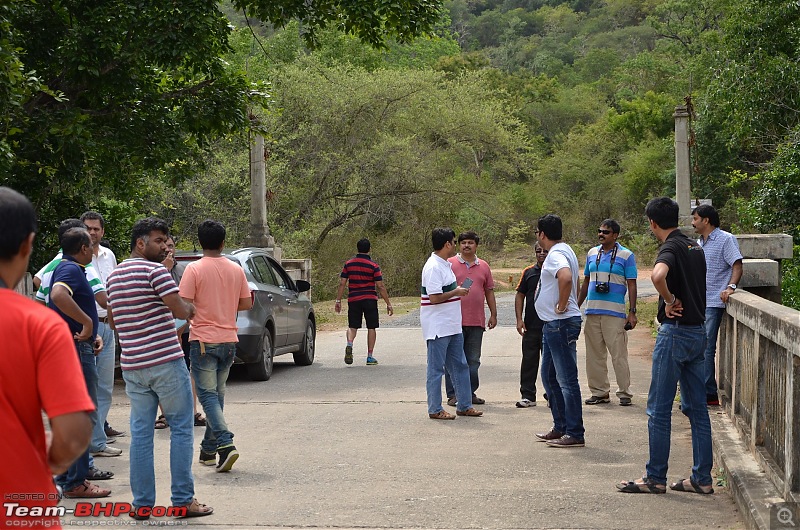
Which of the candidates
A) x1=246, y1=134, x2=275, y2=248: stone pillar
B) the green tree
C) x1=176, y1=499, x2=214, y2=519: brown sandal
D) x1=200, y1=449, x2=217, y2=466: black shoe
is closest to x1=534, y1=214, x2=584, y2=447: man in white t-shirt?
x1=200, y1=449, x2=217, y2=466: black shoe

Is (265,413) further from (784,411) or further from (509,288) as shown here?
(509,288)

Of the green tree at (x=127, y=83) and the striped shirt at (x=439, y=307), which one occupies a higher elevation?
the green tree at (x=127, y=83)

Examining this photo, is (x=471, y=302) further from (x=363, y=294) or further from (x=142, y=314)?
(x=142, y=314)

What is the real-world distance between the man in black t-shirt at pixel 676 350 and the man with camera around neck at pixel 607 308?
3907 mm

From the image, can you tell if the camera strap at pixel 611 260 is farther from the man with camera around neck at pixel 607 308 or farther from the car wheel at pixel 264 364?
the car wheel at pixel 264 364

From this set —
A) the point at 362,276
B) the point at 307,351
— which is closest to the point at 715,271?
the point at 362,276

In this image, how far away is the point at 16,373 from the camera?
3242 mm

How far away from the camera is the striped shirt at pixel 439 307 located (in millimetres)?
10406

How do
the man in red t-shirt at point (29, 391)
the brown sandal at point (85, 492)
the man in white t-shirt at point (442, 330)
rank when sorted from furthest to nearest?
the man in white t-shirt at point (442, 330), the brown sandal at point (85, 492), the man in red t-shirt at point (29, 391)

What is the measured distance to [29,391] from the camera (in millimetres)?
3279

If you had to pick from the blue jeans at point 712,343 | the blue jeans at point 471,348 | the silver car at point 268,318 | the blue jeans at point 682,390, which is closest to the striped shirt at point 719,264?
the blue jeans at point 712,343

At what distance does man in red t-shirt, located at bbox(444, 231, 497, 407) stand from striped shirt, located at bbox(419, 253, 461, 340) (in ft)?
2.99

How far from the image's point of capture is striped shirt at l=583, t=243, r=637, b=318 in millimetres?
11148

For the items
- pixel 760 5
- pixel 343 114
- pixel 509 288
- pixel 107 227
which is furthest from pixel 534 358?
pixel 509 288
